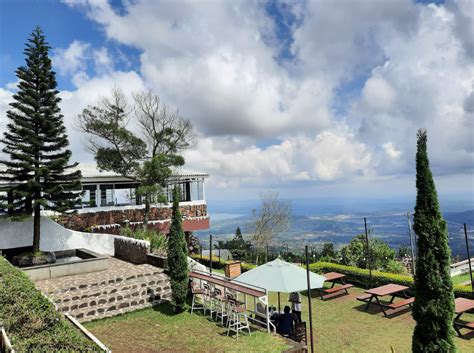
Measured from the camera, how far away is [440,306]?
5285 millimetres

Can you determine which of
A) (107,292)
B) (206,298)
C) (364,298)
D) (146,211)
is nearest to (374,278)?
(364,298)

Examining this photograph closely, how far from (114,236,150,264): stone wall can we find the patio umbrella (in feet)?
20.5

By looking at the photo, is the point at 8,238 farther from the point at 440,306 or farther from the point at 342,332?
the point at 440,306

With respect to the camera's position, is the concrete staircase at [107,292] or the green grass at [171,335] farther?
the concrete staircase at [107,292]

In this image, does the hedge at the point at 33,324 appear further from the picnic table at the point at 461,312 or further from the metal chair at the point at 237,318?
the picnic table at the point at 461,312

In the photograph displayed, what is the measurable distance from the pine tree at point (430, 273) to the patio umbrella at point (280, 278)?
2.91 m

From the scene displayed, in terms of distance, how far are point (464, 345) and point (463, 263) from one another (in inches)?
469

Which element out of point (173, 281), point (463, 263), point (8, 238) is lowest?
point (463, 263)

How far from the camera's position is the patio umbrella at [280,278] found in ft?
26.2

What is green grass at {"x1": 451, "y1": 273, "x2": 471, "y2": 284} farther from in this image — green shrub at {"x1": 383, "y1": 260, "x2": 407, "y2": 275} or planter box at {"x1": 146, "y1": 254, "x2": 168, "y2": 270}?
planter box at {"x1": 146, "y1": 254, "x2": 168, "y2": 270}

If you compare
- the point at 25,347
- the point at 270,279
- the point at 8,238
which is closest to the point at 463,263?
the point at 270,279

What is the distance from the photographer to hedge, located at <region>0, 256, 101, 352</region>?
4.59 meters

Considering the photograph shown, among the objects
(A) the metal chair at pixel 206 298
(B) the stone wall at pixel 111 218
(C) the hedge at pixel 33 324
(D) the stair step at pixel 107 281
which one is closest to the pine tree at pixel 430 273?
(C) the hedge at pixel 33 324

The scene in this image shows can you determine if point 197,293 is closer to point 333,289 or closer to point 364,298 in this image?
point 333,289
